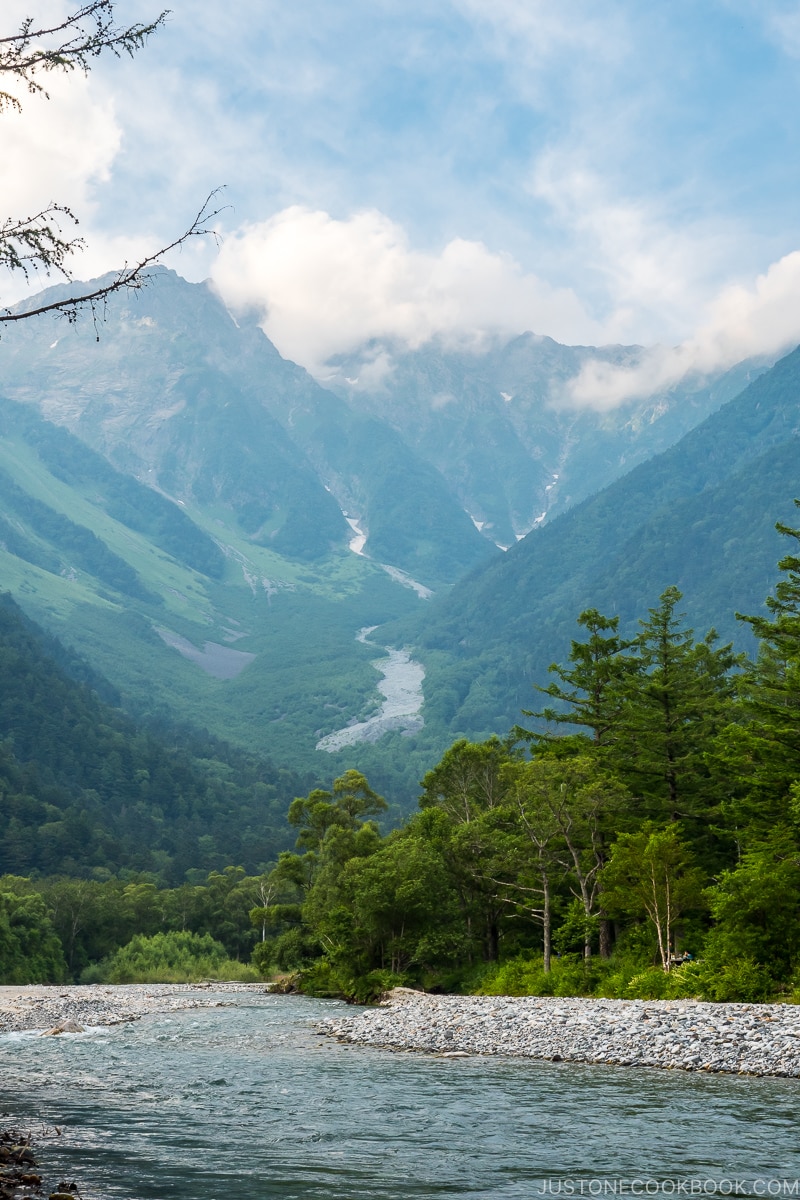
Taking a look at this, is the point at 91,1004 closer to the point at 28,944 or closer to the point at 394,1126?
the point at 28,944

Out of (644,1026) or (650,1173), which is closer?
(650,1173)

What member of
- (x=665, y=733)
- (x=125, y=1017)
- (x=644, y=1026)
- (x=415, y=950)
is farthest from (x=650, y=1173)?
(x=415, y=950)

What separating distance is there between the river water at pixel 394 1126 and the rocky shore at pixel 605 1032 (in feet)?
4.87

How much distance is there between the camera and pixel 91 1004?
64188 millimetres

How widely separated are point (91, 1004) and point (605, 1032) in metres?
42.2

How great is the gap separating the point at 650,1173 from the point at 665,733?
38998 mm

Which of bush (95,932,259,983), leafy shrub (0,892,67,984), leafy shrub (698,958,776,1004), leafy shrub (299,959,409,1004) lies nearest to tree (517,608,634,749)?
leafy shrub (299,959,409,1004)

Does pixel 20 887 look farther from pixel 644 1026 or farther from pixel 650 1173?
pixel 650 1173

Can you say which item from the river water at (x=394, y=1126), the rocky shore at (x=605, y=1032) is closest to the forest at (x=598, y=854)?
the rocky shore at (x=605, y=1032)

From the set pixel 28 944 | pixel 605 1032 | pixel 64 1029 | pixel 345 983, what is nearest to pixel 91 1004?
pixel 345 983

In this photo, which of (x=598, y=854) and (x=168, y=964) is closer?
(x=598, y=854)

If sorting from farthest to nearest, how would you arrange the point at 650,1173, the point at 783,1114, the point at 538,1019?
the point at 538,1019 → the point at 783,1114 → the point at 650,1173

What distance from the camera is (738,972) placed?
39.5 m

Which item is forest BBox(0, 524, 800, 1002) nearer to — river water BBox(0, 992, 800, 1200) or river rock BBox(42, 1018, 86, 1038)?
river water BBox(0, 992, 800, 1200)
